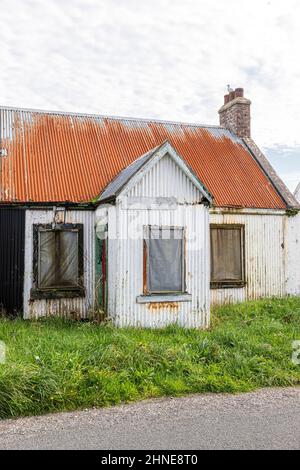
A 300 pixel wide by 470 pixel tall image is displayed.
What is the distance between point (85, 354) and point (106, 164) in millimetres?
6896

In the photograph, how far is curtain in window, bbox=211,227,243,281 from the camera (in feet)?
40.3

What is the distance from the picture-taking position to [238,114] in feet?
52.1

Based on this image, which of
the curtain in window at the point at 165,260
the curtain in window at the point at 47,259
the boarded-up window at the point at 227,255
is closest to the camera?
the curtain in window at the point at 165,260

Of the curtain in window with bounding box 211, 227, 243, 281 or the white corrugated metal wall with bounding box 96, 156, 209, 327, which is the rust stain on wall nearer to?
the white corrugated metal wall with bounding box 96, 156, 209, 327

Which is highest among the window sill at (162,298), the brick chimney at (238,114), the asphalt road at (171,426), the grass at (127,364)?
the brick chimney at (238,114)

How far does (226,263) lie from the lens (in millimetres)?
12445

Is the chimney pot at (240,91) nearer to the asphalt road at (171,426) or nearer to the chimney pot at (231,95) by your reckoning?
the chimney pot at (231,95)

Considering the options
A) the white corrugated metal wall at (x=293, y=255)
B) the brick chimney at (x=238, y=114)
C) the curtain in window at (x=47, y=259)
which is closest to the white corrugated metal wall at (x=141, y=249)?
the curtain in window at (x=47, y=259)

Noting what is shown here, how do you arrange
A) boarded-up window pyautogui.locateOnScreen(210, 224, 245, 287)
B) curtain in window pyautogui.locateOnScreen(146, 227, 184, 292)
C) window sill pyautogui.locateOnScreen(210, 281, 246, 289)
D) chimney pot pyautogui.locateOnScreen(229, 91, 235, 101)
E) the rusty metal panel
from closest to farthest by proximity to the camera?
curtain in window pyautogui.locateOnScreen(146, 227, 184, 292)
window sill pyautogui.locateOnScreen(210, 281, 246, 289)
boarded-up window pyautogui.locateOnScreen(210, 224, 245, 287)
the rusty metal panel
chimney pot pyautogui.locateOnScreen(229, 91, 235, 101)

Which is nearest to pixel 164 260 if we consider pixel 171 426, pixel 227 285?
pixel 227 285

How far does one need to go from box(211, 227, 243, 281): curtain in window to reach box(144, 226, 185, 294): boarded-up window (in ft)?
9.04

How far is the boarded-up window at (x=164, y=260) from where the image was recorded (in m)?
9.42

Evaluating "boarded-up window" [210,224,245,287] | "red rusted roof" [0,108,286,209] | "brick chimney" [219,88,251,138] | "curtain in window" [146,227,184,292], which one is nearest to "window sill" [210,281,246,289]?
"boarded-up window" [210,224,245,287]

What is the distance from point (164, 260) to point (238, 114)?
8.54 m
